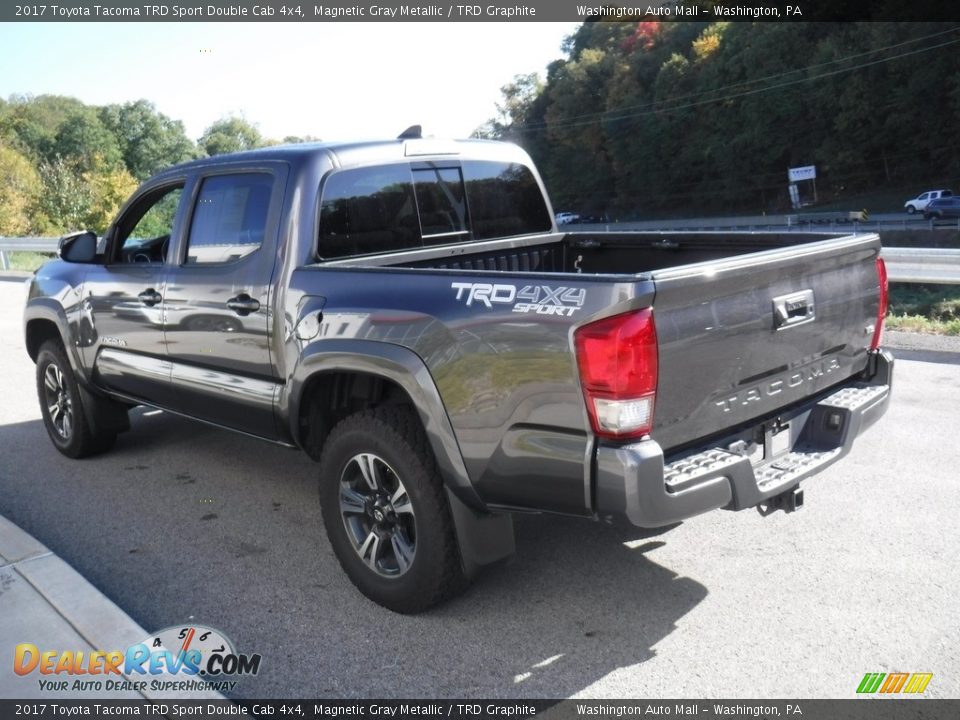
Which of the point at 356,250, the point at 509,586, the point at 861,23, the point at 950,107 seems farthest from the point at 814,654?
the point at 861,23

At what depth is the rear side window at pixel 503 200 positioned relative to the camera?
16.6 feet

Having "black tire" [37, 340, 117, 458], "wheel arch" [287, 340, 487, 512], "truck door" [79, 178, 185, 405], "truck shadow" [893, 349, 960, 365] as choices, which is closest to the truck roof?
"truck door" [79, 178, 185, 405]

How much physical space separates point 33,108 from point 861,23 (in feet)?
282

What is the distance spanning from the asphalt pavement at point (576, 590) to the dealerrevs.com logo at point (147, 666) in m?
0.08

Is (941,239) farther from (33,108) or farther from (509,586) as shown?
(33,108)

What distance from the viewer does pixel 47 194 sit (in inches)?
1912

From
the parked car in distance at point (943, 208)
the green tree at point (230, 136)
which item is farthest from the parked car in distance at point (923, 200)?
the green tree at point (230, 136)

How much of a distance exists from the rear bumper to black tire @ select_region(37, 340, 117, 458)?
14.0 ft

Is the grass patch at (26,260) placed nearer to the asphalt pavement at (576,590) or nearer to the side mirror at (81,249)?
the side mirror at (81,249)

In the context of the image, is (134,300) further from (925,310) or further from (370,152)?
(925,310)

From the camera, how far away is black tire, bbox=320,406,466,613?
3504 millimetres

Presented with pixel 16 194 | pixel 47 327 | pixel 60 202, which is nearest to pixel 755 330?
pixel 47 327

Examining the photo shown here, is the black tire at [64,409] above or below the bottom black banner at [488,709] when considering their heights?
above

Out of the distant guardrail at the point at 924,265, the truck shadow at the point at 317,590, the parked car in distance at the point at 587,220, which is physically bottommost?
the parked car in distance at the point at 587,220
